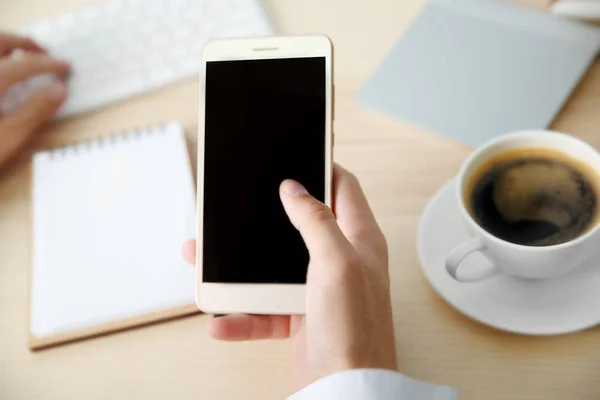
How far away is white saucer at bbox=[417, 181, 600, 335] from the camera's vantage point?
18.2 inches

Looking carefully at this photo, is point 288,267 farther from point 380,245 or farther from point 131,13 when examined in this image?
point 131,13

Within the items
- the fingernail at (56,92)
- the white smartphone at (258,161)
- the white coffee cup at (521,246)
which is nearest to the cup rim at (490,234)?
the white coffee cup at (521,246)

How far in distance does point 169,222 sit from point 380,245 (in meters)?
0.21

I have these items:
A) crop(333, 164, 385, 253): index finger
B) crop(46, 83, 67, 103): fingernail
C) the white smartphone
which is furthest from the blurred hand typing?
crop(333, 164, 385, 253): index finger

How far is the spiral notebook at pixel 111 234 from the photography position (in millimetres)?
529

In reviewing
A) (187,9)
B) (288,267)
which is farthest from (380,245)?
(187,9)

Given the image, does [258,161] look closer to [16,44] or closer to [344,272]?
[344,272]

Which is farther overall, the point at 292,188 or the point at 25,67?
the point at 25,67

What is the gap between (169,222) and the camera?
0.57 meters

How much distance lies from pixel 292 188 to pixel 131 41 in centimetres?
37

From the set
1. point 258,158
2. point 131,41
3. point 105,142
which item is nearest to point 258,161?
point 258,158

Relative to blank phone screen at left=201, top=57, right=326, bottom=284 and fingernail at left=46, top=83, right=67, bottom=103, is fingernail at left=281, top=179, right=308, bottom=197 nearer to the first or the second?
blank phone screen at left=201, top=57, right=326, bottom=284

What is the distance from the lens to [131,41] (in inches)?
28.7

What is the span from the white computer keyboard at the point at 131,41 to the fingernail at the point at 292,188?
0.27 meters
